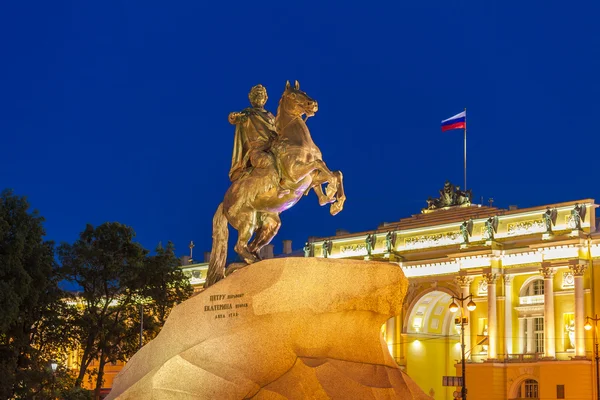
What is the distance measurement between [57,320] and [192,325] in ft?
87.6

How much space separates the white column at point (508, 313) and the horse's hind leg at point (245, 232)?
44587 mm

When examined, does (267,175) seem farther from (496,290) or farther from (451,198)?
(451,198)

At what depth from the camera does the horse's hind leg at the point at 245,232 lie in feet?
44.4

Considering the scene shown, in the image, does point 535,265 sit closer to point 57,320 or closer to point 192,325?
point 57,320

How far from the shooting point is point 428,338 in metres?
61.5

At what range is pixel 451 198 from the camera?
200ft

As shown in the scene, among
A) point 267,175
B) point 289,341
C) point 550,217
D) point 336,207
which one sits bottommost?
point 289,341

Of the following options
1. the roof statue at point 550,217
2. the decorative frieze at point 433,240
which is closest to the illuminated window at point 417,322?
the decorative frieze at point 433,240

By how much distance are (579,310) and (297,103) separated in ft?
140

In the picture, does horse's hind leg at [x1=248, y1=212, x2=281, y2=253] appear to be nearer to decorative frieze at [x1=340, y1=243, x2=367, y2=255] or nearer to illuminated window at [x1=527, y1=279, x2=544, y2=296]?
illuminated window at [x1=527, y1=279, x2=544, y2=296]

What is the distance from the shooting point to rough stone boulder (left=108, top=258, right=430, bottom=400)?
38.1ft

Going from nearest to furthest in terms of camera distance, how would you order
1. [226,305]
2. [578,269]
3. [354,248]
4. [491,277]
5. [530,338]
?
1. [226,305]
2. [578,269]
3. [530,338]
4. [491,277]
5. [354,248]

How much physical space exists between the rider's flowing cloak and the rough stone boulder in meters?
2.05

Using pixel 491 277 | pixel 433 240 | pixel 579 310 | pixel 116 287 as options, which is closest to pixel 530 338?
pixel 491 277
